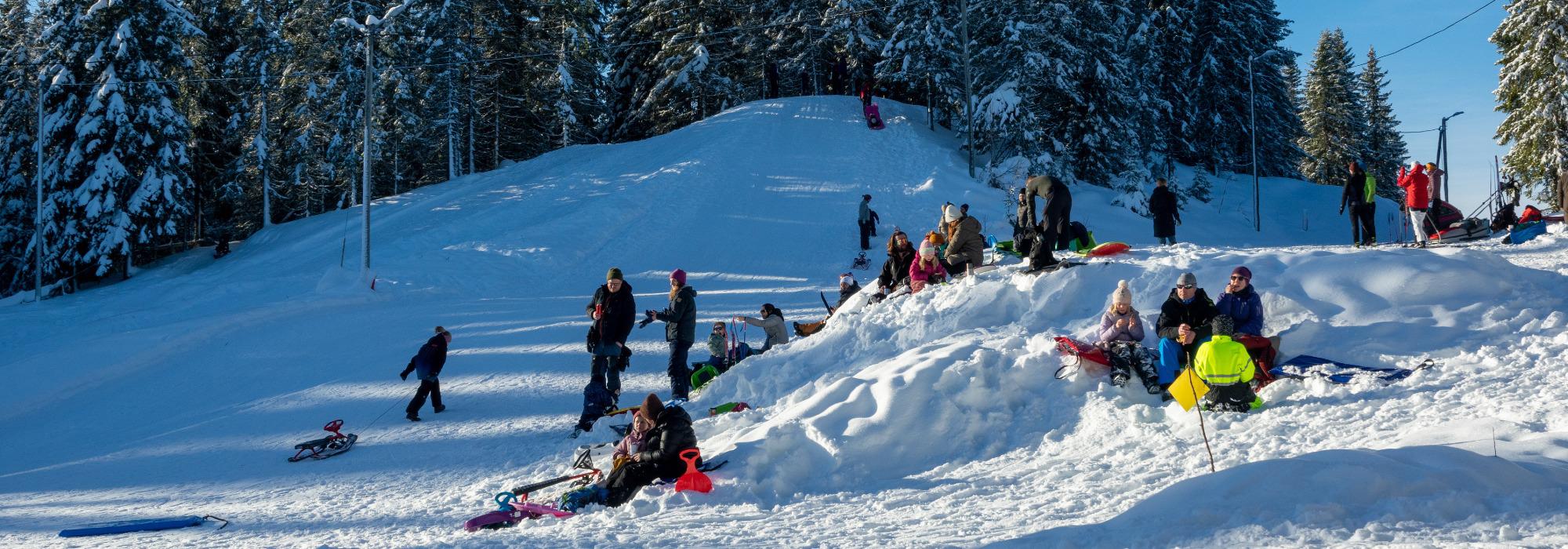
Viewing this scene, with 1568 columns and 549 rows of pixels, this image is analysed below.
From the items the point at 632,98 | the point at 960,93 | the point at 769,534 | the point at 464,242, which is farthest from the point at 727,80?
the point at 769,534

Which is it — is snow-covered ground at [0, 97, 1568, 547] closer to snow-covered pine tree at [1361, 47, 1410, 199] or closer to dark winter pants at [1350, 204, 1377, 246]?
dark winter pants at [1350, 204, 1377, 246]

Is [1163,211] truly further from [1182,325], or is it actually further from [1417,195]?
[1182,325]

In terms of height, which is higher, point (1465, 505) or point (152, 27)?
point (152, 27)

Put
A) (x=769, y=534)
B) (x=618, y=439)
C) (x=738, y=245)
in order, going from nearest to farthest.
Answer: (x=769, y=534), (x=618, y=439), (x=738, y=245)

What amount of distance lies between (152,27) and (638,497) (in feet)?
95.3

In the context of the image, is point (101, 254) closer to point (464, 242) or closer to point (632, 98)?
point (464, 242)

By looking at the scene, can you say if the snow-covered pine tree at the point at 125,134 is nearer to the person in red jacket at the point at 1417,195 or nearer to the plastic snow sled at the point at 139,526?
the plastic snow sled at the point at 139,526

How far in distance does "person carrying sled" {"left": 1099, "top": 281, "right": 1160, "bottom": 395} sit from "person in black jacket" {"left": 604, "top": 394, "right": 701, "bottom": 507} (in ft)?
11.8

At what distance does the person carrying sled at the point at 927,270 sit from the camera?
11.6 metres

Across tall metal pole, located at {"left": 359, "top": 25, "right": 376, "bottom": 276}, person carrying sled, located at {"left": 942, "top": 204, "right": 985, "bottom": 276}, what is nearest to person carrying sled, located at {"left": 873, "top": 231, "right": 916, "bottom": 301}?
person carrying sled, located at {"left": 942, "top": 204, "right": 985, "bottom": 276}

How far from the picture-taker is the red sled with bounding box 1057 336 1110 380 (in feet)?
25.8

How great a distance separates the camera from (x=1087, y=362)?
787 cm

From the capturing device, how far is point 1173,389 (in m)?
7.15

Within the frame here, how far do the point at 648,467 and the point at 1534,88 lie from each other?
84.5 ft
